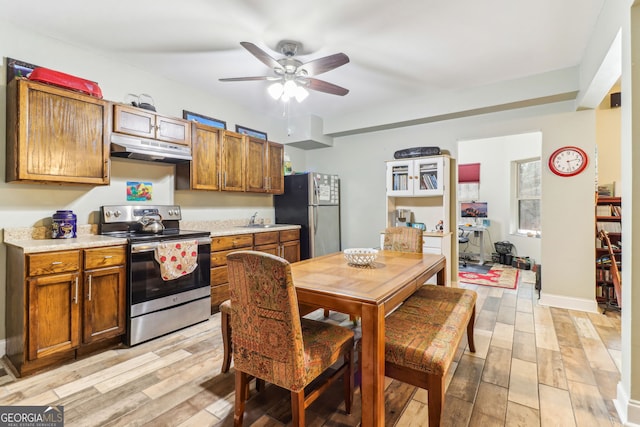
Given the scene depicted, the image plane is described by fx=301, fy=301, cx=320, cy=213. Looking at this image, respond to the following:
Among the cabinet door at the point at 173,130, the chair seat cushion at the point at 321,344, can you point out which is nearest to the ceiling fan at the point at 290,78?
the cabinet door at the point at 173,130

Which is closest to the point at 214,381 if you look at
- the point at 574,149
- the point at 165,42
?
the point at 165,42

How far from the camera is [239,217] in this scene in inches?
171

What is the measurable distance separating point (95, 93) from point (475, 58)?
3.60 m

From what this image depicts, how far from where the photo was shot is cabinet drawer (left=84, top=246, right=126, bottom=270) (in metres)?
2.30

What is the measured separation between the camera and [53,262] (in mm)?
2137

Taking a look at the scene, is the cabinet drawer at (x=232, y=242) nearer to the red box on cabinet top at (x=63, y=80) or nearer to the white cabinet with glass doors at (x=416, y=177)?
the red box on cabinet top at (x=63, y=80)

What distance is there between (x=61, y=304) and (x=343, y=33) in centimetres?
306

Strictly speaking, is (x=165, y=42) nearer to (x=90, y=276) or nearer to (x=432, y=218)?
(x=90, y=276)

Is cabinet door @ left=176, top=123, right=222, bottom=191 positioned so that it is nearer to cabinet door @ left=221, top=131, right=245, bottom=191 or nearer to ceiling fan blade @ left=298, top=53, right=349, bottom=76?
cabinet door @ left=221, top=131, right=245, bottom=191

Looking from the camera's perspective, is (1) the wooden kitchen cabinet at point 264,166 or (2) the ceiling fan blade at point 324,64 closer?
(2) the ceiling fan blade at point 324,64

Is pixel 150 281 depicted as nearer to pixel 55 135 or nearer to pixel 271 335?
pixel 55 135

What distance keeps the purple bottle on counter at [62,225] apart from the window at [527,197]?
7017 millimetres

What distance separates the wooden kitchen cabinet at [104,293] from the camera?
2.31 m

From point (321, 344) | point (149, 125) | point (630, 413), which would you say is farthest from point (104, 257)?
point (630, 413)
